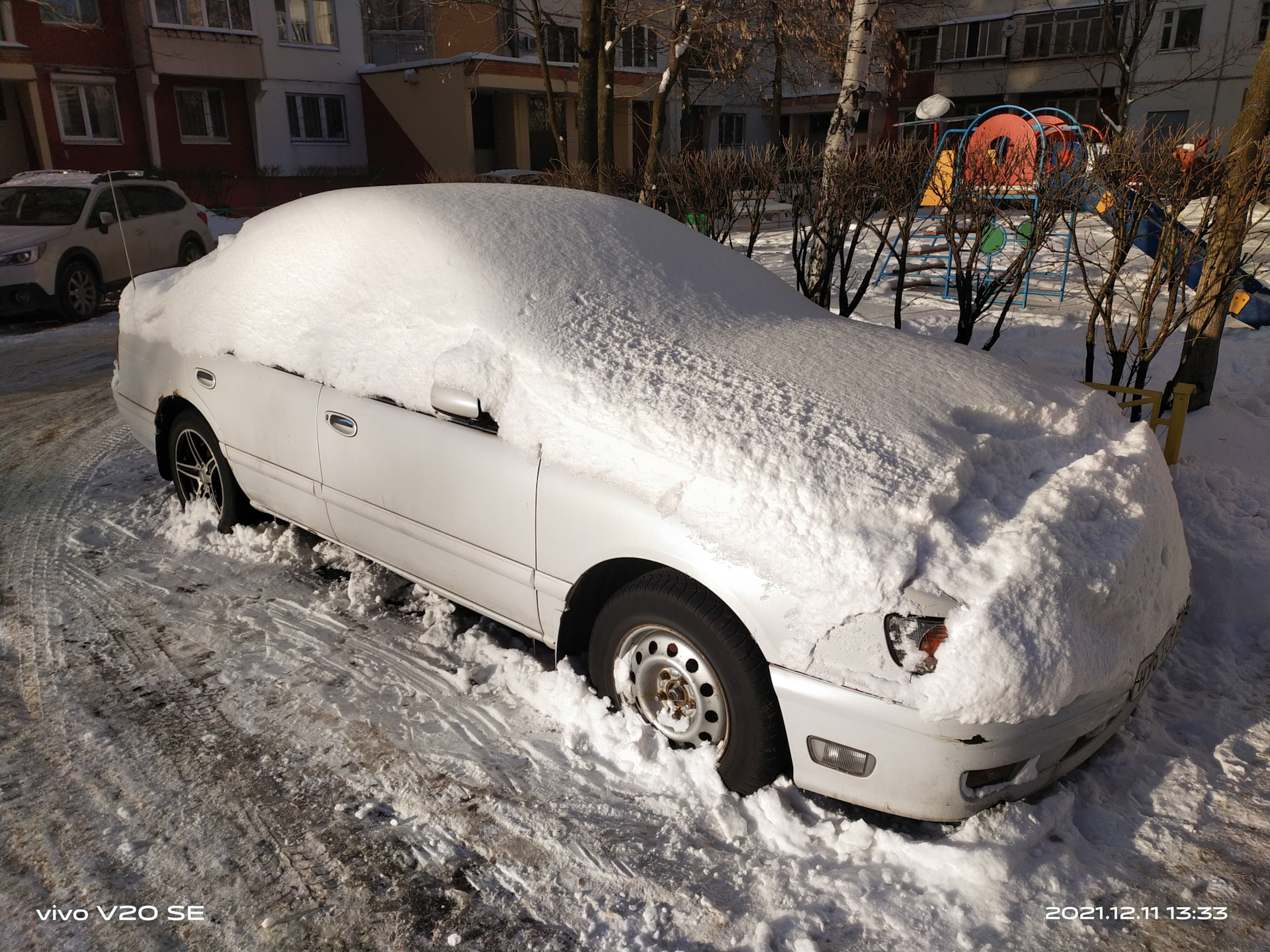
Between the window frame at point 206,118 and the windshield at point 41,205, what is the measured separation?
606 inches

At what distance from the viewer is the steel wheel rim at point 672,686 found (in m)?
2.78

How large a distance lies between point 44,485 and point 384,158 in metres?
25.2

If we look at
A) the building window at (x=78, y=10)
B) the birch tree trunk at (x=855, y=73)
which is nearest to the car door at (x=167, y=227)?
the birch tree trunk at (x=855, y=73)

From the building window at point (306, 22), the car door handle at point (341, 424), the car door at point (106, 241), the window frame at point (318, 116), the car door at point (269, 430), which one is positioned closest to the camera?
the car door handle at point (341, 424)

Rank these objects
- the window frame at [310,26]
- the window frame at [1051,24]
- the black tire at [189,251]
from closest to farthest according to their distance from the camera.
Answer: the black tire at [189,251] < the window frame at [310,26] < the window frame at [1051,24]

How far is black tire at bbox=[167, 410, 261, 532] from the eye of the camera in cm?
446

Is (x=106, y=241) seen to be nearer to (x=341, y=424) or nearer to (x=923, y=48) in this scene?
(x=341, y=424)

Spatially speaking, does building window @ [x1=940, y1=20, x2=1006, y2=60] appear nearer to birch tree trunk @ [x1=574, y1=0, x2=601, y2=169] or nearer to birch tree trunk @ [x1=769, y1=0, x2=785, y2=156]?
birch tree trunk @ [x1=769, y1=0, x2=785, y2=156]

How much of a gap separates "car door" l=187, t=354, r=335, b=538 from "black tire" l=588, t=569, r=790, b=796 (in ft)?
5.32

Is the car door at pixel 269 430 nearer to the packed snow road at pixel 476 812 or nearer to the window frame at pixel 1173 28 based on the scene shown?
the packed snow road at pixel 476 812

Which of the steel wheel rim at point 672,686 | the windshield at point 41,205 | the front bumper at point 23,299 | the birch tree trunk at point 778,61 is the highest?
the birch tree trunk at point 778,61

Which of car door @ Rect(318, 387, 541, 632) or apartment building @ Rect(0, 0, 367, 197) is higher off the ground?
apartment building @ Rect(0, 0, 367, 197)

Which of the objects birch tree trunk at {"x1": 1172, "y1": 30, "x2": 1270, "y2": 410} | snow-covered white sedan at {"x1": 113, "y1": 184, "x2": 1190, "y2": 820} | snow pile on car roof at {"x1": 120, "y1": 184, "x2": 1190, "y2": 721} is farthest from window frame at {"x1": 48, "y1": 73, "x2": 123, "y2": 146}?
birch tree trunk at {"x1": 1172, "y1": 30, "x2": 1270, "y2": 410}

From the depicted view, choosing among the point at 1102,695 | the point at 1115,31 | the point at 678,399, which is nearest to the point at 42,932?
the point at 678,399
